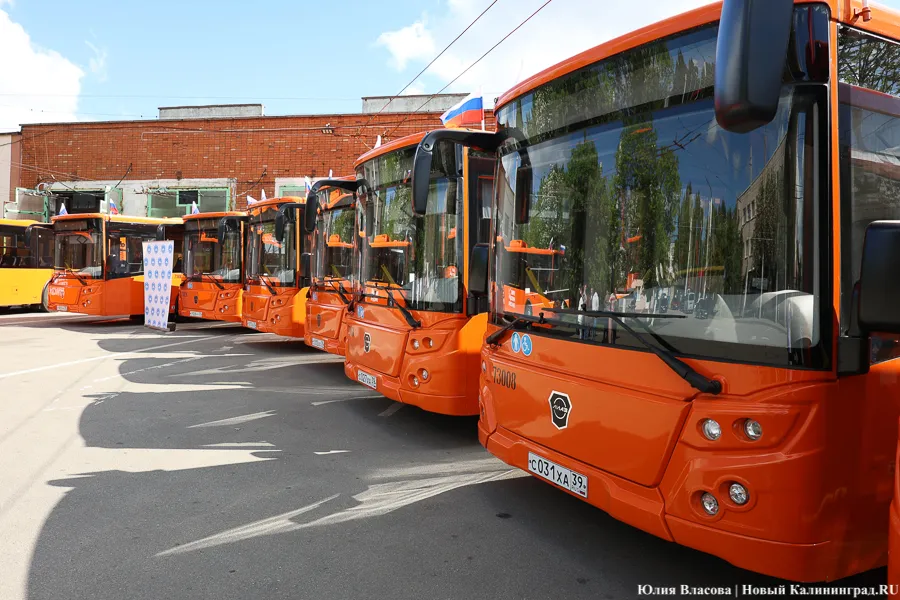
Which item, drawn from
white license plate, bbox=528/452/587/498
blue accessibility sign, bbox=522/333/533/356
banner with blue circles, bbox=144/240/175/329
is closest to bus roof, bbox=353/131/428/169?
blue accessibility sign, bbox=522/333/533/356

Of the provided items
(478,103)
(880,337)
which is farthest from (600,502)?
(478,103)

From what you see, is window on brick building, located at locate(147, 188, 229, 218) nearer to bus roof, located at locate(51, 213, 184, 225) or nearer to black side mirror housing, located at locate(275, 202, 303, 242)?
bus roof, located at locate(51, 213, 184, 225)

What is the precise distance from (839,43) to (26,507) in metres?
5.42

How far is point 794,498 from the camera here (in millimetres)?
2680

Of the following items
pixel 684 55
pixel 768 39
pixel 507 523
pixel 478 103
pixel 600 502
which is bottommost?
pixel 507 523

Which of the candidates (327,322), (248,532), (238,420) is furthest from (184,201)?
(248,532)

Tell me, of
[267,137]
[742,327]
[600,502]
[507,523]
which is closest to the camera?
[742,327]

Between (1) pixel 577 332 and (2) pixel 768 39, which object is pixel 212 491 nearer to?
(1) pixel 577 332

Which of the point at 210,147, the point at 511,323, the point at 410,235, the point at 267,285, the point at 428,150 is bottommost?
the point at 511,323

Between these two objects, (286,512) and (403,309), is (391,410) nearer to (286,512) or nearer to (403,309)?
(403,309)

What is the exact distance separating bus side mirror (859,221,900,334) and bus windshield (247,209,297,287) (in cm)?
1031

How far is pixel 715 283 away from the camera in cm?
304

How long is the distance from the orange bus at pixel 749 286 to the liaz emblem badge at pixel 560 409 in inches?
1.1

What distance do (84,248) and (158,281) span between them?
2.50m
